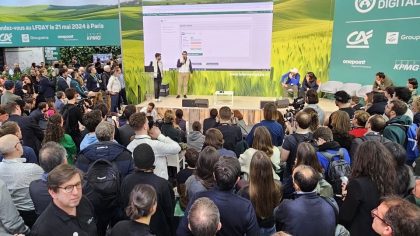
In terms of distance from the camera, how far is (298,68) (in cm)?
1021

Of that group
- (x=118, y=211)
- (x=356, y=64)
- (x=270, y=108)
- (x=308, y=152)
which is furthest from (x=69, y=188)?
(x=356, y=64)

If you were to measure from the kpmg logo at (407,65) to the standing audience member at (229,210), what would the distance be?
6353 millimetres

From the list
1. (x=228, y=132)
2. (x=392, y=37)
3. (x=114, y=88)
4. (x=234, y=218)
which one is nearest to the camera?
(x=234, y=218)

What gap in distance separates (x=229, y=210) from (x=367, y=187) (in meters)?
0.94

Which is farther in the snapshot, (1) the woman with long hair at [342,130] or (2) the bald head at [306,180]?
(1) the woman with long hair at [342,130]

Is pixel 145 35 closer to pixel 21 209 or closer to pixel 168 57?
pixel 168 57

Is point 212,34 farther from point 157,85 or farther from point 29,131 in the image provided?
point 29,131

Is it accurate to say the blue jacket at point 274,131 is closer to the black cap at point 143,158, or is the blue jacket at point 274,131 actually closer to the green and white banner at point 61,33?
the black cap at point 143,158

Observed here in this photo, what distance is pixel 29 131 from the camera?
14.3ft

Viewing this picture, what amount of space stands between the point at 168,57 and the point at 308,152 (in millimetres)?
8817

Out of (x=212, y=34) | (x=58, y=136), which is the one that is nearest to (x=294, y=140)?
(x=58, y=136)

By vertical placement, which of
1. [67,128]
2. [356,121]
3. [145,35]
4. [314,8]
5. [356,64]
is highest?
[314,8]

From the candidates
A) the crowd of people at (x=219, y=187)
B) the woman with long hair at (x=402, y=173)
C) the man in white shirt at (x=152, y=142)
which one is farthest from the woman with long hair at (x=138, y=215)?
the woman with long hair at (x=402, y=173)

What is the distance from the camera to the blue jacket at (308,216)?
6.96 ft
